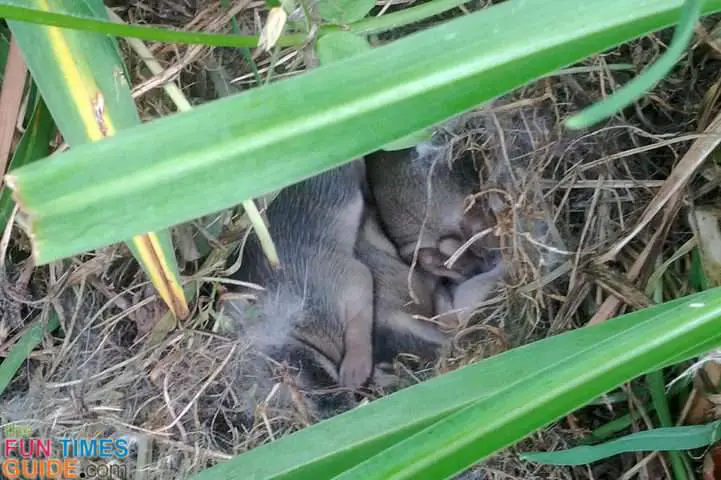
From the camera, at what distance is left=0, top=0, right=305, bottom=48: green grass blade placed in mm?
628

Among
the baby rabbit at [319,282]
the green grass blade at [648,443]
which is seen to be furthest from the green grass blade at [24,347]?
the green grass blade at [648,443]

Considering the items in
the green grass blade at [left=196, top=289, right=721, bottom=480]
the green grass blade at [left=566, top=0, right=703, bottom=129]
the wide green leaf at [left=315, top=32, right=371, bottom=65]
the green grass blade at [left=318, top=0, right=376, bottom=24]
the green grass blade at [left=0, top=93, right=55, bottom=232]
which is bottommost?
the green grass blade at [left=196, top=289, right=721, bottom=480]

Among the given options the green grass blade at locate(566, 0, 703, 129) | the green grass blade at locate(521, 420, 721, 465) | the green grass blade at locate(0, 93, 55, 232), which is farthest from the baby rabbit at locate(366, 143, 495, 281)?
the green grass blade at locate(566, 0, 703, 129)

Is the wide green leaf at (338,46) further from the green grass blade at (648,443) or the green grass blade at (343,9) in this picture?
the green grass blade at (648,443)

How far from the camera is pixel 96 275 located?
120cm

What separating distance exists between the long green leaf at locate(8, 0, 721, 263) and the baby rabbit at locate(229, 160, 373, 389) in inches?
32.2

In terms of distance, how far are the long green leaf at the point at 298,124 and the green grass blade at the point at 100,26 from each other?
251 mm

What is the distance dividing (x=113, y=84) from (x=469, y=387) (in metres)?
0.51

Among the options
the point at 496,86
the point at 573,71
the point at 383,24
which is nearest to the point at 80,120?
the point at 383,24

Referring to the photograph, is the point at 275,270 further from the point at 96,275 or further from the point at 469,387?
the point at 469,387

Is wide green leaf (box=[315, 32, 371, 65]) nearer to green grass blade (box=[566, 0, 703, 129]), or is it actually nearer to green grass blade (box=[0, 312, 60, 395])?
green grass blade (box=[566, 0, 703, 129])

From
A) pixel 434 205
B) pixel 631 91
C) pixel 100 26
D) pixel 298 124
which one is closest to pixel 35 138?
pixel 100 26

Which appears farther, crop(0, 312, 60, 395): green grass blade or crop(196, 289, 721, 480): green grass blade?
crop(0, 312, 60, 395): green grass blade

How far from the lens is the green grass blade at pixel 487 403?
53 centimetres
